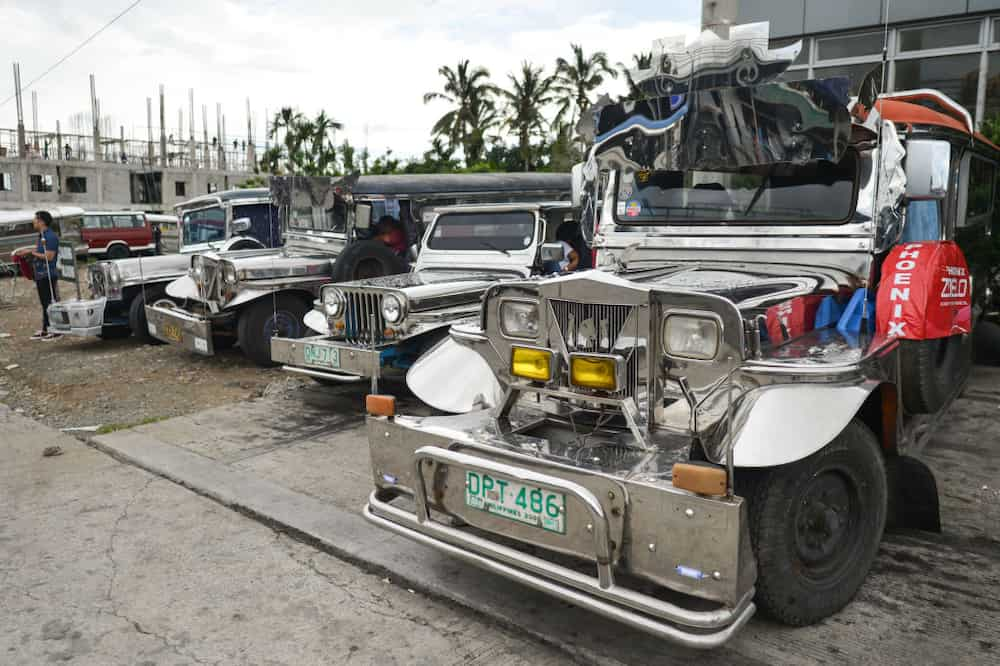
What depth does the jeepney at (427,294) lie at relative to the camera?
5.50m

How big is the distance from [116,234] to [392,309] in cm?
2018

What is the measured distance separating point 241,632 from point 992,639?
2794 millimetres

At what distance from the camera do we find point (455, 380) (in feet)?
11.3


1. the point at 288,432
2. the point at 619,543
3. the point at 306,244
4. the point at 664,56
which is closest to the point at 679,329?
the point at 619,543

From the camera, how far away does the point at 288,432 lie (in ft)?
18.4

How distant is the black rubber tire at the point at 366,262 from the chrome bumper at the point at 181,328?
4.57ft

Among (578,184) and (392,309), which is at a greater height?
(578,184)

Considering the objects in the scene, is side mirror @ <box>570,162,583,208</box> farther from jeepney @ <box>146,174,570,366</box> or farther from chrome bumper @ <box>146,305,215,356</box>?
chrome bumper @ <box>146,305,215,356</box>

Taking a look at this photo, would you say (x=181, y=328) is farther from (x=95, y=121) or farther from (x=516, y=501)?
(x=95, y=121)

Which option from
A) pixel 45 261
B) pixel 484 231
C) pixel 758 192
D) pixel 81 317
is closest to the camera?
pixel 758 192

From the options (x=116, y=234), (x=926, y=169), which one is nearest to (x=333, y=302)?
(x=926, y=169)

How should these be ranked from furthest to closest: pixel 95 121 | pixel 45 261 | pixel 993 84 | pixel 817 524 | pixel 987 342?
pixel 95 121, pixel 993 84, pixel 45 261, pixel 987 342, pixel 817 524

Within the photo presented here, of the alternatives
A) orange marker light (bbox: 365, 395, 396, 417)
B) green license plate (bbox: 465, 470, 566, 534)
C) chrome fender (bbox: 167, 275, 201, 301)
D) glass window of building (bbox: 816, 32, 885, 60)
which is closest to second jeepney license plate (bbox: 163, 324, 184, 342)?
chrome fender (bbox: 167, 275, 201, 301)

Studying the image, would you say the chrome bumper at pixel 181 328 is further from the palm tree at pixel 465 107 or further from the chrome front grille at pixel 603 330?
the palm tree at pixel 465 107
